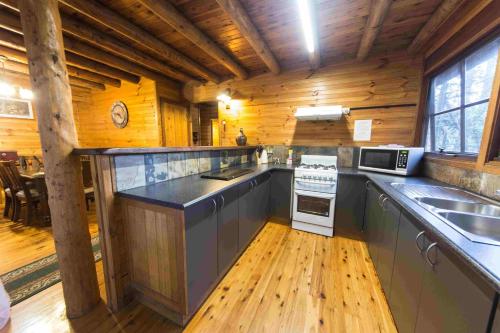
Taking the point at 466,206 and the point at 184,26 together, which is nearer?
the point at 466,206

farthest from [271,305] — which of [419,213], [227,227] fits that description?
[419,213]

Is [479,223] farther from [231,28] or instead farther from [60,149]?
[231,28]

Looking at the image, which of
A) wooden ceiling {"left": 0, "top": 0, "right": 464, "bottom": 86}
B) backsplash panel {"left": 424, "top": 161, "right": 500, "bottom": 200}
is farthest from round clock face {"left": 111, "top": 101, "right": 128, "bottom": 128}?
backsplash panel {"left": 424, "top": 161, "right": 500, "bottom": 200}

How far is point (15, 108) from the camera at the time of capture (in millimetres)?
4078

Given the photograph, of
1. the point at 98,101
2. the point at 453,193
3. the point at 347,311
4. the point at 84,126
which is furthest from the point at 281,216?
the point at 84,126

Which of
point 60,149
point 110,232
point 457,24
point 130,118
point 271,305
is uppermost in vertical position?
point 457,24

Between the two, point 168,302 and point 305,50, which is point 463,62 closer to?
point 305,50

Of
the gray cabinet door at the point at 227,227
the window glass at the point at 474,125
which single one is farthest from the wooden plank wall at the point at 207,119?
the window glass at the point at 474,125

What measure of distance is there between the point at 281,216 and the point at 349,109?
195 centimetres

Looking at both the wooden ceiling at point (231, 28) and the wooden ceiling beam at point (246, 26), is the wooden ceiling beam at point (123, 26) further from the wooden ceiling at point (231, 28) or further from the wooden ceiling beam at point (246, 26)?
the wooden ceiling beam at point (246, 26)

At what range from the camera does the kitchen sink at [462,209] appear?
995mm

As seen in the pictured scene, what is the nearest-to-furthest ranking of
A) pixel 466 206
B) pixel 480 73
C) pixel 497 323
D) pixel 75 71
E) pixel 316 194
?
pixel 497 323, pixel 466 206, pixel 480 73, pixel 316 194, pixel 75 71

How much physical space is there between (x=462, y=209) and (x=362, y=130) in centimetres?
182

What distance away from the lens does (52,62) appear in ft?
3.84
